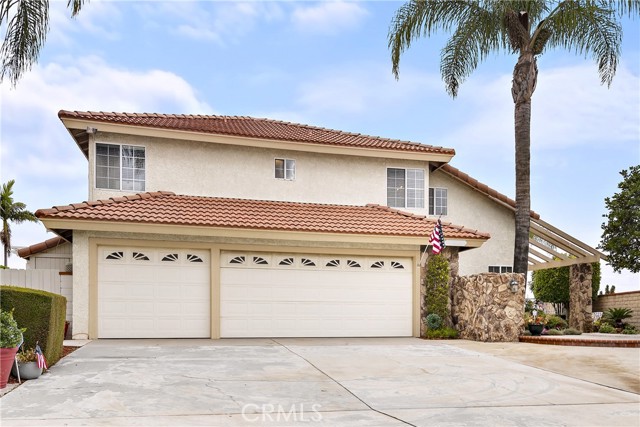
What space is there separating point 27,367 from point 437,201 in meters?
16.1

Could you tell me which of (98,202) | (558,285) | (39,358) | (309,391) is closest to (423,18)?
(98,202)

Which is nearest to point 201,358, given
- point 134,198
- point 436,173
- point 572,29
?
point 134,198

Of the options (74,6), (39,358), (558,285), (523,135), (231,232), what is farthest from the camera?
(558,285)

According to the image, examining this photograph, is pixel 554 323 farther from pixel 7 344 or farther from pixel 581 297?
pixel 7 344

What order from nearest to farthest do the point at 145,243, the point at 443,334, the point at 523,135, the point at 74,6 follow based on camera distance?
the point at 74,6 < the point at 145,243 < the point at 443,334 < the point at 523,135

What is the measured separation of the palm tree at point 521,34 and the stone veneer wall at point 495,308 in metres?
2.40

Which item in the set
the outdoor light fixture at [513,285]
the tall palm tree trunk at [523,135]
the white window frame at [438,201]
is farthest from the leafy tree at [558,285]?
the outdoor light fixture at [513,285]

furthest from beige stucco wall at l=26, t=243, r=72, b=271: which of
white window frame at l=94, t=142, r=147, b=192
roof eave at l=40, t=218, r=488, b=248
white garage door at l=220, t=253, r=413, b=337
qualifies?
white garage door at l=220, t=253, r=413, b=337

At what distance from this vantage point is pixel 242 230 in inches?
Answer: 621

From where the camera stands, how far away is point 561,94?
1833 cm

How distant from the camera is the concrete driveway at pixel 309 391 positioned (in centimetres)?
714

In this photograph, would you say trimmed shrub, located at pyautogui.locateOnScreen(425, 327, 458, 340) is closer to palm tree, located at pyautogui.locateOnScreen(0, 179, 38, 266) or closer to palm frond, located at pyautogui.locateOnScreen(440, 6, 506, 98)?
palm frond, located at pyautogui.locateOnScreen(440, 6, 506, 98)

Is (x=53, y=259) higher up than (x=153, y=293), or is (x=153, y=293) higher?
(x=53, y=259)

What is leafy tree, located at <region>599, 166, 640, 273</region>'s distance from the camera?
23.9m
